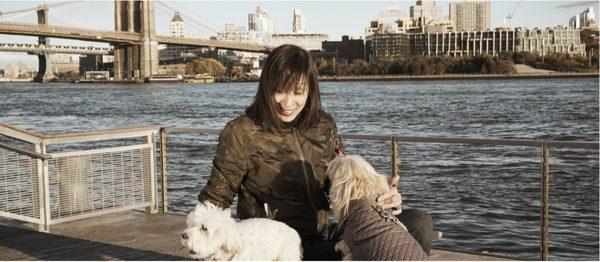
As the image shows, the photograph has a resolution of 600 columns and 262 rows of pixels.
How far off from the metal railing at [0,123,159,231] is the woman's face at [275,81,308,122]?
Answer: 2.51 m

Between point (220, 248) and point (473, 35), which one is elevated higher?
point (473, 35)

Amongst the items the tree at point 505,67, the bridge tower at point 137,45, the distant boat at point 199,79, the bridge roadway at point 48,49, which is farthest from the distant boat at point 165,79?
the tree at point 505,67

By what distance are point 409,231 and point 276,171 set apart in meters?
0.51

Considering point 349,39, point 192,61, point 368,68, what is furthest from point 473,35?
point 192,61

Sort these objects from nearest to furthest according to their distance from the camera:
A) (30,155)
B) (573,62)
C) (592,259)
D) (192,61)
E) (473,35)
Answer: (30,155), (592,259), (573,62), (192,61), (473,35)

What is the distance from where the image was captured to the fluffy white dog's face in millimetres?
2170

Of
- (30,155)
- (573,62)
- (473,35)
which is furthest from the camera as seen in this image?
(473,35)

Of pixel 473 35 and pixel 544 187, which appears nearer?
pixel 544 187

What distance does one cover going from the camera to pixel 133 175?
5191 millimetres

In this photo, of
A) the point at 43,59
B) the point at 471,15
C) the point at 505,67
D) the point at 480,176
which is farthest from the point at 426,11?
the point at 480,176

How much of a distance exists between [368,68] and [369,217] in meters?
106

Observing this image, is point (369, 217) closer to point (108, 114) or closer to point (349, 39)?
point (108, 114)

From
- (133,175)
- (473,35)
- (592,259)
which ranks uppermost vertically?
(473,35)

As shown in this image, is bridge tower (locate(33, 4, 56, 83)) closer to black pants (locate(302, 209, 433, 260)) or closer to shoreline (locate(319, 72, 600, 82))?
shoreline (locate(319, 72, 600, 82))
